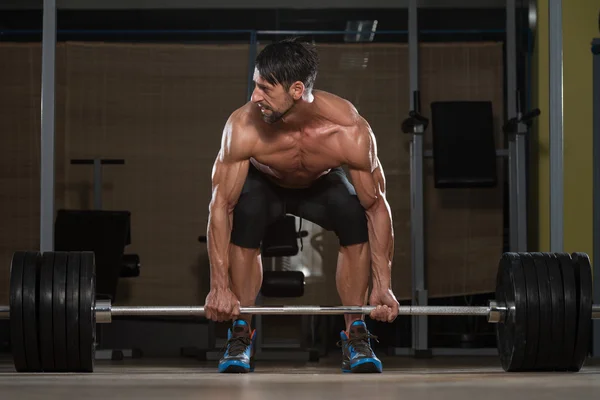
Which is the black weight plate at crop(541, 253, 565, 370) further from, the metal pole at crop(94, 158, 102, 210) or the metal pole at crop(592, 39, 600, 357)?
the metal pole at crop(94, 158, 102, 210)

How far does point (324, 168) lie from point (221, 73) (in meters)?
2.27

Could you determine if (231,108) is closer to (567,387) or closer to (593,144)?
(593,144)

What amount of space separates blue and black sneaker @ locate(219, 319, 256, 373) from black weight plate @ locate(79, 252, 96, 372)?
1.36 feet

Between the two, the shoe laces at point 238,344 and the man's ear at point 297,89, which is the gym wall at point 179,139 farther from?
the man's ear at point 297,89

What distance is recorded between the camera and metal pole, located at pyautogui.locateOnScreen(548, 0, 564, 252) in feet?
10.8

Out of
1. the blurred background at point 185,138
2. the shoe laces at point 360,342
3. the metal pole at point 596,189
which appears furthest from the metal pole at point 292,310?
the blurred background at point 185,138

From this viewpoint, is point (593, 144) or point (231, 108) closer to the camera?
point (593, 144)

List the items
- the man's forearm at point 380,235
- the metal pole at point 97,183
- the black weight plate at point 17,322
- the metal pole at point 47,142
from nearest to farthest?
1. the black weight plate at point 17,322
2. the man's forearm at point 380,235
3. the metal pole at point 47,142
4. the metal pole at point 97,183

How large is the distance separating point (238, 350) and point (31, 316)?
0.63m

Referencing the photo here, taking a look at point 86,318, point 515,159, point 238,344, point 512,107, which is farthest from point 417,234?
point 86,318

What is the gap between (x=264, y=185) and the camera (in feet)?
10.2

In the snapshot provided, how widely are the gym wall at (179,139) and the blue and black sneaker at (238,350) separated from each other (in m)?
2.13

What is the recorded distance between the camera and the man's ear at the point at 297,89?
2.82 metres

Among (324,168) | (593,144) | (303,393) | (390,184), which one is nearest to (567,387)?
(303,393)
